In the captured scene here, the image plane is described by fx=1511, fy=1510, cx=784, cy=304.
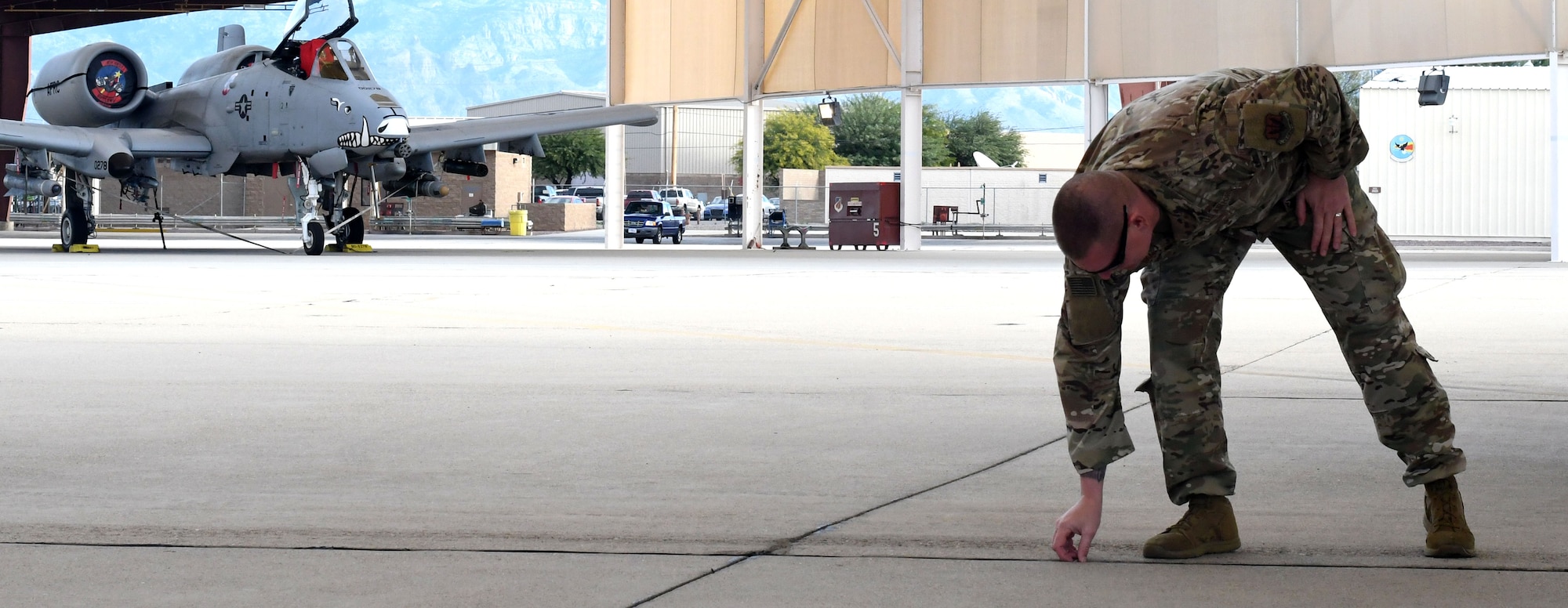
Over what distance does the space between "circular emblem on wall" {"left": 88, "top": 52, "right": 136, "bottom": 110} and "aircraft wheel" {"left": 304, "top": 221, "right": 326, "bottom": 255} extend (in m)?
5.79

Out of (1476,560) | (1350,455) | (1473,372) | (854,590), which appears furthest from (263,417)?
(1473,372)

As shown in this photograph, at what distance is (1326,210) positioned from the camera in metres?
3.93

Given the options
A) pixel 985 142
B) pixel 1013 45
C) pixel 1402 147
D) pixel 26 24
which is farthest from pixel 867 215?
pixel 985 142

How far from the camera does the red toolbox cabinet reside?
35.3 metres

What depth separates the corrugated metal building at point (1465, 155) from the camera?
144 ft

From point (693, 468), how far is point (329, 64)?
979 inches

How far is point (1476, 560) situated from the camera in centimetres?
391

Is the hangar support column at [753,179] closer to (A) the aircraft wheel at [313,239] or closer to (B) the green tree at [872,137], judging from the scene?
(A) the aircraft wheel at [313,239]

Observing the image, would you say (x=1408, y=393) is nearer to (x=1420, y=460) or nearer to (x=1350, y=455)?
(x=1420, y=460)

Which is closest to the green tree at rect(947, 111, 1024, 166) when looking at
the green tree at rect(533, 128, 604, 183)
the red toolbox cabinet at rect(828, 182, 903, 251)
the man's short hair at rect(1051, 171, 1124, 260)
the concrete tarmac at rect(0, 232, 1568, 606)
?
the green tree at rect(533, 128, 604, 183)

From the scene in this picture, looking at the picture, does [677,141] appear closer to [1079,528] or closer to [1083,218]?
[1079,528]

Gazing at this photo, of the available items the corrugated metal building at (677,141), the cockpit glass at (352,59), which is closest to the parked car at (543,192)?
the corrugated metal building at (677,141)

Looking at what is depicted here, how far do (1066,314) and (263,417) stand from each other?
419 centimetres

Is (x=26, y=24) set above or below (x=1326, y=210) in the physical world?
above
